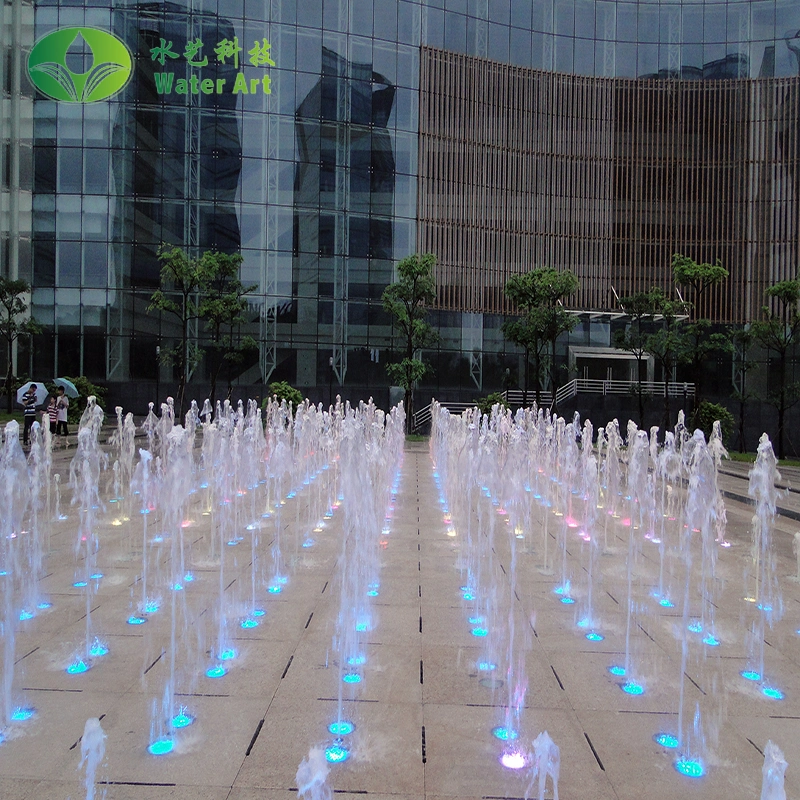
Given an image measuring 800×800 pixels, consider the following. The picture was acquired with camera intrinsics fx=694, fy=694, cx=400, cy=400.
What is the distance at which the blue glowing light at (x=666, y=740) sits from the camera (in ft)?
10.9

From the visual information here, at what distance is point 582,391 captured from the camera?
29641mm

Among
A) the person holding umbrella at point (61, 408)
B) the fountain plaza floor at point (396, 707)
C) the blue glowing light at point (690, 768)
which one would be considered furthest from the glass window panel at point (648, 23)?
the blue glowing light at point (690, 768)

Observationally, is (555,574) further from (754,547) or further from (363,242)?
(363,242)

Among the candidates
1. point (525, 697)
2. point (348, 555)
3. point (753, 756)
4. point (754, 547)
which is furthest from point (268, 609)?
point (754, 547)

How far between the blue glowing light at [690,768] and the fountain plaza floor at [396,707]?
4cm

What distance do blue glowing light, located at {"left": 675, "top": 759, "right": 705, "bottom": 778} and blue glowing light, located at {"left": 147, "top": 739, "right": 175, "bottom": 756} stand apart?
230 cm

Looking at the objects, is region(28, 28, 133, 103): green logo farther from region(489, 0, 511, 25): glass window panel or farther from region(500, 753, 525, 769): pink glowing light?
region(500, 753, 525, 769): pink glowing light

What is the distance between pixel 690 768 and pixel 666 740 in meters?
0.26

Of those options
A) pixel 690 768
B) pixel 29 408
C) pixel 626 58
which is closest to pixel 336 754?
pixel 690 768

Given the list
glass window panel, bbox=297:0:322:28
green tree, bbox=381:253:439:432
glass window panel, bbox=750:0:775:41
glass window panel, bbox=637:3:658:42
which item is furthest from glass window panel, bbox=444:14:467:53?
glass window panel, bbox=750:0:775:41

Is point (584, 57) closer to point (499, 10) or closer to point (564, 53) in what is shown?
point (564, 53)

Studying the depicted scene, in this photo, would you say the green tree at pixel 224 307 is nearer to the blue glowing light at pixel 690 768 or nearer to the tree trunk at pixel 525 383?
the tree trunk at pixel 525 383

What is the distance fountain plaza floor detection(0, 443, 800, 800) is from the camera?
2953 millimetres

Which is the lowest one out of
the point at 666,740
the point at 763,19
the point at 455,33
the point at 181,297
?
the point at 666,740
